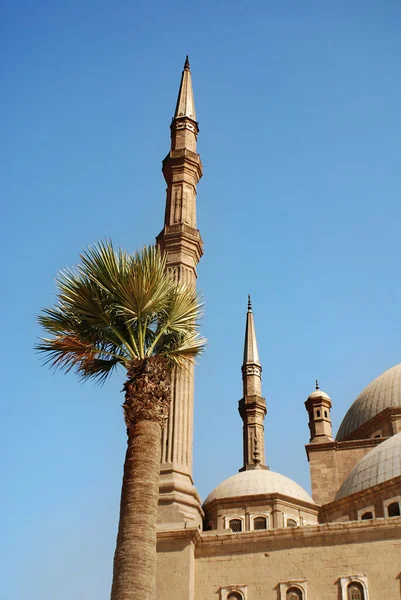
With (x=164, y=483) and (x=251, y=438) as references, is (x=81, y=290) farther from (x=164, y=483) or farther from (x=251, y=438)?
(x=251, y=438)

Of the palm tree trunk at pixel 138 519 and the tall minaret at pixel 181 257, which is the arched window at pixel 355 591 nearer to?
the tall minaret at pixel 181 257

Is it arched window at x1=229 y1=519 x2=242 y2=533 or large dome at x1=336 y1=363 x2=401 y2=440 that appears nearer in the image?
arched window at x1=229 y1=519 x2=242 y2=533

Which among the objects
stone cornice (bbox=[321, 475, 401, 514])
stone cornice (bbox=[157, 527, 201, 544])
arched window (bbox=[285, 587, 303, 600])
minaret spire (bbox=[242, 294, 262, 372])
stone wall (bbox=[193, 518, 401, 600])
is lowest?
arched window (bbox=[285, 587, 303, 600])

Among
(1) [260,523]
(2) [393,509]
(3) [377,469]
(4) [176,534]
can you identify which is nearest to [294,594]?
(4) [176,534]

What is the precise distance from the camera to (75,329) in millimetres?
10867

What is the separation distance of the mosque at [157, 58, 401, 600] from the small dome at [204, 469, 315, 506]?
5 cm

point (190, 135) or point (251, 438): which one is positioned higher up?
point (190, 135)

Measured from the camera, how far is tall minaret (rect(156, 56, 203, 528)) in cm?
1491

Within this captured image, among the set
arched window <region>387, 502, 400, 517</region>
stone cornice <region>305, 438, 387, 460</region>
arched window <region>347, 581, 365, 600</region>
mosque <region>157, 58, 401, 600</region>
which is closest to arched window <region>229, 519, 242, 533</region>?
mosque <region>157, 58, 401, 600</region>

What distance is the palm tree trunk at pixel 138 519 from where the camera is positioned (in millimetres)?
8852

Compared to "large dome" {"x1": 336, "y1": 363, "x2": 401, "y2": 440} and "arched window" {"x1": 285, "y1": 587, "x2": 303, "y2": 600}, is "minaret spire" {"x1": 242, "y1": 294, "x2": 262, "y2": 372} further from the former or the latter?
"arched window" {"x1": 285, "y1": 587, "x2": 303, "y2": 600}

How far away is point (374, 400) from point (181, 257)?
12.6m

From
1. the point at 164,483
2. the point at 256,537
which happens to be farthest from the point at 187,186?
the point at 256,537

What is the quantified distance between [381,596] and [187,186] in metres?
11.0
